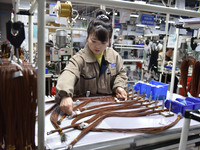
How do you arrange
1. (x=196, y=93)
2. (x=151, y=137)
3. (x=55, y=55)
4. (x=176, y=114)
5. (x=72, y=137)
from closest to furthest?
(x=72, y=137) → (x=151, y=137) → (x=176, y=114) → (x=196, y=93) → (x=55, y=55)

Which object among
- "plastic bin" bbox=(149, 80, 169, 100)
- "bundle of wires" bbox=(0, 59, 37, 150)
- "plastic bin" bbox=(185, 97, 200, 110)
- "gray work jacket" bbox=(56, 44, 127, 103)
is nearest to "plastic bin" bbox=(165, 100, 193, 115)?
"plastic bin" bbox=(185, 97, 200, 110)

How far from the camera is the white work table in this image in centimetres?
87

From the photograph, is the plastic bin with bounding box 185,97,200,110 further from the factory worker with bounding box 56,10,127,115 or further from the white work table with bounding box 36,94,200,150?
the factory worker with bounding box 56,10,127,115

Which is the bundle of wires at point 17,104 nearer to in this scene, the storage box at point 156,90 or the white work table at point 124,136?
the white work table at point 124,136

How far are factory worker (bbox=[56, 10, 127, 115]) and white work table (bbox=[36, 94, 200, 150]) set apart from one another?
32 cm

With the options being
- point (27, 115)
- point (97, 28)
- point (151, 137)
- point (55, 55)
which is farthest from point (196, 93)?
point (55, 55)

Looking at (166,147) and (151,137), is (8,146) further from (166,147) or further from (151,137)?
(166,147)

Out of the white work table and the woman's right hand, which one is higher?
the woman's right hand

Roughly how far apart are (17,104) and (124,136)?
21.8 inches

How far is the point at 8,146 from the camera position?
2.46ft

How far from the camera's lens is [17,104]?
→ 28.7 inches

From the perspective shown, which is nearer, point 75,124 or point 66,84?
point 75,124

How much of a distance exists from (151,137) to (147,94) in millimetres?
645

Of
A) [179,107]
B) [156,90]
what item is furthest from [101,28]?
[179,107]
